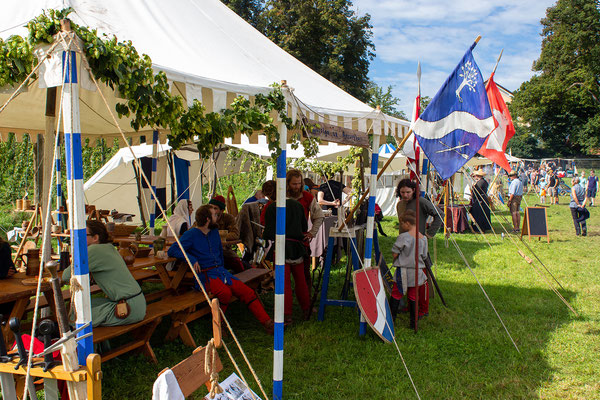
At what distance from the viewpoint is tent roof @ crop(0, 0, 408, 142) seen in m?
3.13

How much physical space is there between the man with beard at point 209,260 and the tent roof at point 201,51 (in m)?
1.44

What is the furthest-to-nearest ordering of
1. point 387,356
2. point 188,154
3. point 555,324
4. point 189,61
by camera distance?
point 188,154
point 555,324
point 387,356
point 189,61

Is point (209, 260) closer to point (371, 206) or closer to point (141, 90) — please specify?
point (371, 206)

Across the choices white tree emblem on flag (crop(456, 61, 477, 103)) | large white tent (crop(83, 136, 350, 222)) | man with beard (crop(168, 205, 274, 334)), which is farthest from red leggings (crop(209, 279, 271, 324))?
large white tent (crop(83, 136, 350, 222))

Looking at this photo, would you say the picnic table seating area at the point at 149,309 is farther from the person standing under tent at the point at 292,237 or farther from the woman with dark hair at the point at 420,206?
the woman with dark hair at the point at 420,206

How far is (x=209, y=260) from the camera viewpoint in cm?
500

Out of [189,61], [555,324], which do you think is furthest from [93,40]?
[555,324]

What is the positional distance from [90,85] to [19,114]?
4250 mm

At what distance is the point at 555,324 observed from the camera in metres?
5.88

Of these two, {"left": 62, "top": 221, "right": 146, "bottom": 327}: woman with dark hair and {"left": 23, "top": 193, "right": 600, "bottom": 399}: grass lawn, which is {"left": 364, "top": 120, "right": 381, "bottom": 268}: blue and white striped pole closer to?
{"left": 23, "top": 193, "right": 600, "bottom": 399}: grass lawn

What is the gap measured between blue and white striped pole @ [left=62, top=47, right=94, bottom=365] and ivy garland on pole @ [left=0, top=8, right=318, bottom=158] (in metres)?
0.16

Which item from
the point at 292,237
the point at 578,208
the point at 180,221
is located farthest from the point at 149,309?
the point at 578,208

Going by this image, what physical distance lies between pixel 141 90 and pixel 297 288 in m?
3.35

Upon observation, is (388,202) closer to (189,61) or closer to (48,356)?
(189,61)
